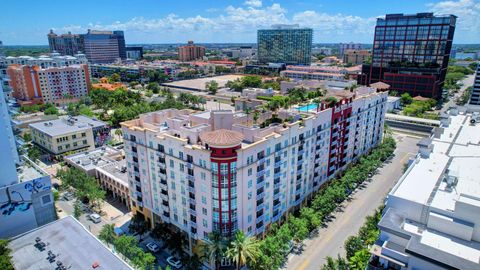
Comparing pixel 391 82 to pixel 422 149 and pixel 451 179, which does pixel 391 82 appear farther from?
pixel 451 179

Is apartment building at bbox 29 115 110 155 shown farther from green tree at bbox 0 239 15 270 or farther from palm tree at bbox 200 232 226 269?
palm tree at bbox 200 232 226 269

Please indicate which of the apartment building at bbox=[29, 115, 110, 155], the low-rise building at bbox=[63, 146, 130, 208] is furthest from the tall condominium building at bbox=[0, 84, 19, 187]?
the apartment building at bbox=[29, 115, 110, 155]

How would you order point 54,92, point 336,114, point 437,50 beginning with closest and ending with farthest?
point 336,114 → point 437,50 → point 54,92

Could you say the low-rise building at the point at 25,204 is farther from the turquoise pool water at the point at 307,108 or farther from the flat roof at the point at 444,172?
the flat roof at the point at 444,172

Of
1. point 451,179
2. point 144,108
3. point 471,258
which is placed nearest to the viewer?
point 471,258

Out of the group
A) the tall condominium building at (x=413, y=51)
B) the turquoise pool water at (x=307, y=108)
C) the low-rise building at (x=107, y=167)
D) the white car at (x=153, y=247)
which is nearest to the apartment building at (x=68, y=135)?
the low-rise building at (x=107, y=167)

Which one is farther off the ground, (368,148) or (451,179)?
(451,179)

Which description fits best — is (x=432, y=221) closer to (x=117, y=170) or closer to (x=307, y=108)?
(x=307, y=108)

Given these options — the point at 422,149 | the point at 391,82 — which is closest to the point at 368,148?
the point at 422,149
